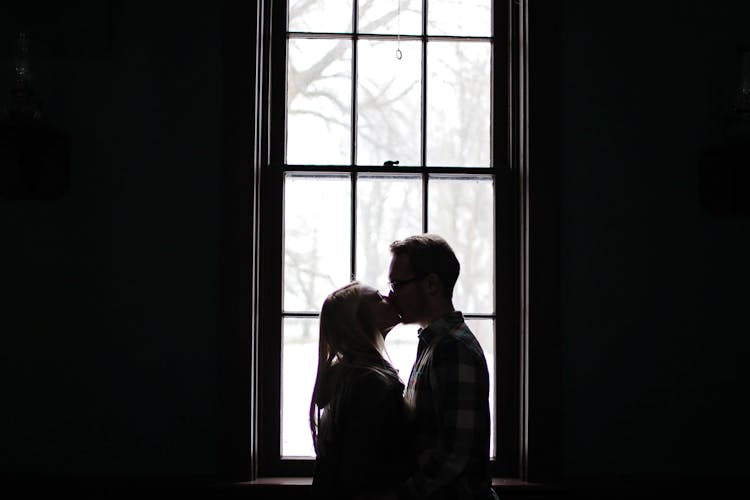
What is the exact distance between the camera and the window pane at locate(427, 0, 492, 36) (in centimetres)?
292

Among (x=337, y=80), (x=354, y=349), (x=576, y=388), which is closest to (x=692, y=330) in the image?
(x=576, y=388)

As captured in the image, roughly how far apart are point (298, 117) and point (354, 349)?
124 cm

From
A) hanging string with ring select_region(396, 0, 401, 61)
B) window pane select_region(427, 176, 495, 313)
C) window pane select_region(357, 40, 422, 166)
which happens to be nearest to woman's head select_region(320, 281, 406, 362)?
window pane select_region(427, 176, 495, 313)

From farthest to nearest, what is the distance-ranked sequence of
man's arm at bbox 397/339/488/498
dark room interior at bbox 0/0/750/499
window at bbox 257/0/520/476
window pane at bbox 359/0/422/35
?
window pane at bbox 359/0/422/35 < window at bbox 257/0/520/476 < dark room interior at bbox 0/0/750/499 < man's arm at bbox 397/339/488/498

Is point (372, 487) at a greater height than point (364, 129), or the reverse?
point (364, 129)

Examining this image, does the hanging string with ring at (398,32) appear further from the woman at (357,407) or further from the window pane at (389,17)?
the woman at (357,407)

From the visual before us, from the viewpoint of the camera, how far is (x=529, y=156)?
2693mm

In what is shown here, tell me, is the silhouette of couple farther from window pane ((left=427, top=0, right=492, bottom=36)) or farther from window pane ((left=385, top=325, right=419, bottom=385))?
window pane ((left=427, top=0, right=492, bottom=36))

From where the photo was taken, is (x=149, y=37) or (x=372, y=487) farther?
(x=149, y=37)

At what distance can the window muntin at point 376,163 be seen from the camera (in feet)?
9.30

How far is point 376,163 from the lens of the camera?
2.87m

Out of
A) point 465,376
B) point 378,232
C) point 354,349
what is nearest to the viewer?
point 465,376

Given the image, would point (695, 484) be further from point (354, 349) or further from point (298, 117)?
point (298, 117)

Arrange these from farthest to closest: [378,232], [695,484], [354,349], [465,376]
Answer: [378,232], [695,484], [354,349], [465,376]
